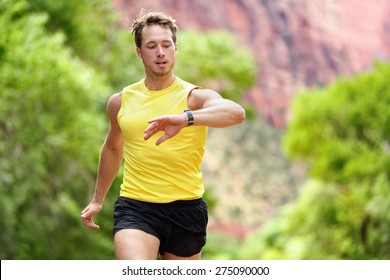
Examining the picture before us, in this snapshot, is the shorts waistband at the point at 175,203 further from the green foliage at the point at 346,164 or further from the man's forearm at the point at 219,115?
the green foliage at the point at 346,164

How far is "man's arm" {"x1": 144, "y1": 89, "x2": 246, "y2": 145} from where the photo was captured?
412 cm

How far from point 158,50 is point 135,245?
1.07 m

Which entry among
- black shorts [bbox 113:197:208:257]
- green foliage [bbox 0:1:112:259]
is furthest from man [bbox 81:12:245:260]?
green foliage [bbox 0:1:112:259]

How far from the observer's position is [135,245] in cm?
444

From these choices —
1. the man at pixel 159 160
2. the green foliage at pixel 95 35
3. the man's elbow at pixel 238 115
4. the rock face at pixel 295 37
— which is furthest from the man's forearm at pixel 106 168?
the rock face at pixel 295 37

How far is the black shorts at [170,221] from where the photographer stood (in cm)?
466

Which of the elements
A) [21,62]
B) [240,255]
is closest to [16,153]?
[21,62]

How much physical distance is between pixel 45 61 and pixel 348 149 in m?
15.3

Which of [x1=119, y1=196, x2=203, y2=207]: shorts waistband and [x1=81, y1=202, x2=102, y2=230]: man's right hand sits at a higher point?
[x1=119, y1=196, x2=203, y2=207]: shorts waistband

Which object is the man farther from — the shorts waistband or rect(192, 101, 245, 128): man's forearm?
rect(192, 101, 245, 128): man's forearm

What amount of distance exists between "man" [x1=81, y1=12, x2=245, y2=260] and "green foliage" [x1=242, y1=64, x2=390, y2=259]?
73.1ft

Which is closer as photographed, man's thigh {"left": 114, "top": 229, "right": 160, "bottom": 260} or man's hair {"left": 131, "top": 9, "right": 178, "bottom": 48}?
man's thigh {"left": 114, "top": 229, "right": 160, "bottom": 260}

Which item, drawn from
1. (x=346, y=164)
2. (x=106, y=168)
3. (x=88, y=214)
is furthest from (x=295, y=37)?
(x=88, y=214)

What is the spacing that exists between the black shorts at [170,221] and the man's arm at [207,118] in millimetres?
573
